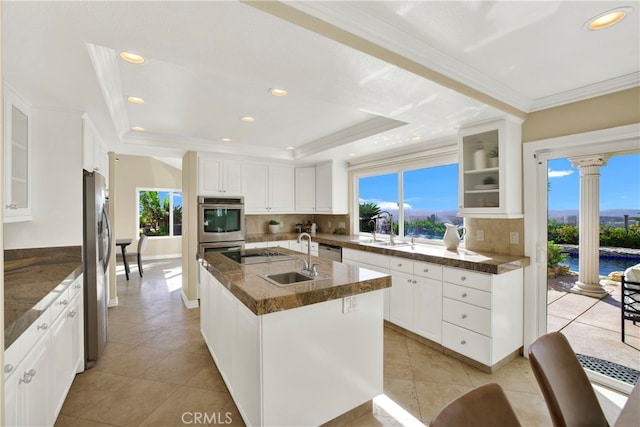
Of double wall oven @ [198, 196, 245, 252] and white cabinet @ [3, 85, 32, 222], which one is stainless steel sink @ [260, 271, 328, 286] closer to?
white cabinet @ [3, 85, 32, 222]

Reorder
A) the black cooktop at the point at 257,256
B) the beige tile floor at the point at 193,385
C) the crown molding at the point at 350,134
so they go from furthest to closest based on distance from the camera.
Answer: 1. the crown molding at the point at 350,134
2. the black cooktop at the point at 257,256
3. the beige tile floor at the point at 193,385

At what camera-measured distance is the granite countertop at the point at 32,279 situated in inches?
54.0

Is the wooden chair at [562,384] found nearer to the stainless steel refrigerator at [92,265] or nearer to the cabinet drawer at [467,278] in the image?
the cabinet drawer at [467,278]

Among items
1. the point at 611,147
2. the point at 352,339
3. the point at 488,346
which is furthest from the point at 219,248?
the point at 611,147

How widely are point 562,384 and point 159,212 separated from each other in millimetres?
9422

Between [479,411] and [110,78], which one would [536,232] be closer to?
[479,411]

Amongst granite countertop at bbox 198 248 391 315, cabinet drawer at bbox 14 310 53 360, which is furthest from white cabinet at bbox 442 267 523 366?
cabinet drawer at bbox 14 310 53 360

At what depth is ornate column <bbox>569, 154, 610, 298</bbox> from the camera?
2.49 meters

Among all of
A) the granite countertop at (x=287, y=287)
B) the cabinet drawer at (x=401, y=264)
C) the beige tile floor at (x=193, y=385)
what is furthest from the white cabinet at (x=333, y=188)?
the granite countertop at (x=287, y=287)

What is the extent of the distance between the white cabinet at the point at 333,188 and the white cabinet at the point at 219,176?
139 cm

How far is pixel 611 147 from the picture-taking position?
7.83ft

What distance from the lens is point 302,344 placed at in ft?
5.84

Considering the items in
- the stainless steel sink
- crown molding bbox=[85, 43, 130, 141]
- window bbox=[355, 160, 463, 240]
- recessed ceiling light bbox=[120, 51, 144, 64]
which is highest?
recessed ceiling light bbox=[120, 51, 144, 64]

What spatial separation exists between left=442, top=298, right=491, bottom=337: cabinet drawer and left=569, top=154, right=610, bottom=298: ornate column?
88 centimetres
